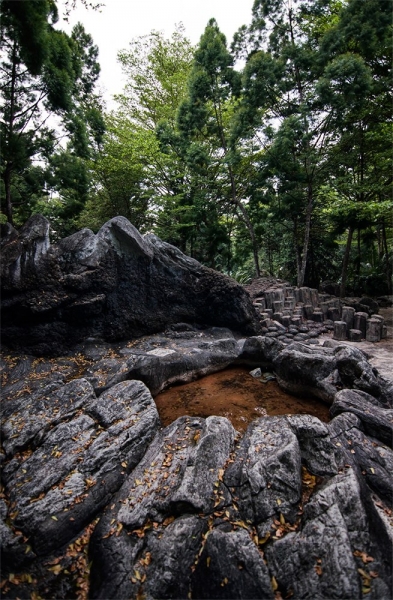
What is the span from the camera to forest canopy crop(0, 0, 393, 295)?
6.46 meters

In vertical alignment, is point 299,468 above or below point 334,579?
above

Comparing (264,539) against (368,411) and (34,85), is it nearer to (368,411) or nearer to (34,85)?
(368,411)

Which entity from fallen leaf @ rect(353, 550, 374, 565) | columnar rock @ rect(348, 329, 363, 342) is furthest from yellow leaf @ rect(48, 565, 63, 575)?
columnar rock @ rect(348, 329, 363, 342)

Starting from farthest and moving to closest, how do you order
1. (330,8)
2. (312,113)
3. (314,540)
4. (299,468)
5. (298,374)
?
(330,8) → (312,113) → (298,374) → (299,468) → (314,540)

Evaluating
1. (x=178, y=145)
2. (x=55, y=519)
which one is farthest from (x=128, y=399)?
(x=178, y=145)

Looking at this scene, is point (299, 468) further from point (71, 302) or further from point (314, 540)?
point (71, 302)

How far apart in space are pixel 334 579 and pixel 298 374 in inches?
128

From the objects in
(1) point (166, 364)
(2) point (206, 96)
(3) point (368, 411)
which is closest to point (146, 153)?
(2) point (206, 96)

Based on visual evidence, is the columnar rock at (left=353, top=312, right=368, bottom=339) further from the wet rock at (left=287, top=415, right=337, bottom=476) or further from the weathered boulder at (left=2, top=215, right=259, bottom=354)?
the wet rock at (left=287, top=415, right=337, bottom=476)

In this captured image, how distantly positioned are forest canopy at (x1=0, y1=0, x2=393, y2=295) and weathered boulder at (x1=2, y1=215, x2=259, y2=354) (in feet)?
5.38

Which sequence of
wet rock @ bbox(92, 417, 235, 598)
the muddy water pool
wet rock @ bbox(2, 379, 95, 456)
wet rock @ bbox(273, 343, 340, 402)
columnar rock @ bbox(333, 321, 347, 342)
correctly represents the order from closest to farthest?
1. wet rock @ bbox(92, 417, 235, 598)
2. wet rock @ bbox(2, 379, 95, 456)
3. the muddy water pool
4. wet rock @ bbox(273, 343, 340, 402)
5. columnar rock @ bbox(333, 321, 347, 342)

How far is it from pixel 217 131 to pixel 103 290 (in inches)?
390

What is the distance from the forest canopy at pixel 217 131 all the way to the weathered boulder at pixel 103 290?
5.38 ft

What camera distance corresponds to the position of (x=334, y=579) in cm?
244
